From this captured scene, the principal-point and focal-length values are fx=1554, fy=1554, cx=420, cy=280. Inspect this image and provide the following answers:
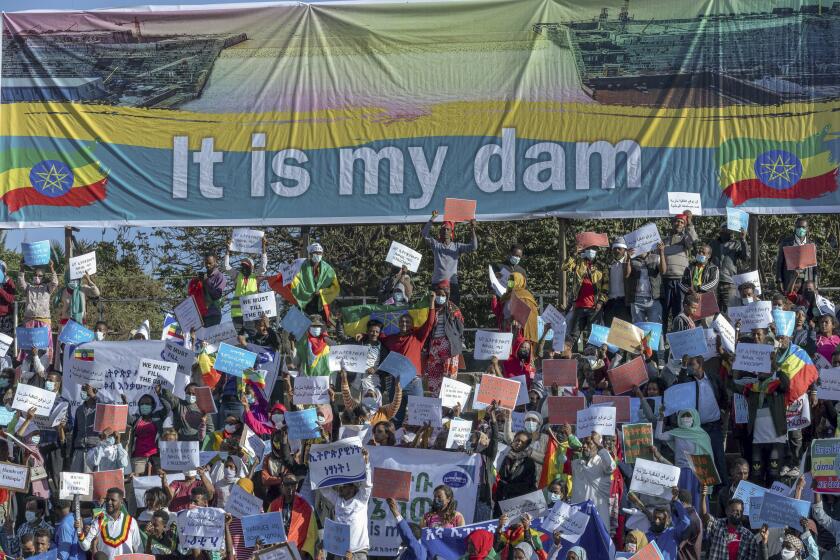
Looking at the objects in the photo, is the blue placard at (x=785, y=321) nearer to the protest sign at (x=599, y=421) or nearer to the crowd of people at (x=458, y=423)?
the crowd of people at (x=458, y=423)

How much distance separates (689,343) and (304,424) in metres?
4.23

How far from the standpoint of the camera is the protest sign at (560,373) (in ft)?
55.8

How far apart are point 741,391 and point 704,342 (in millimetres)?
651

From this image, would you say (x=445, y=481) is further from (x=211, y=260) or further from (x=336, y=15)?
(x=336, y=15)

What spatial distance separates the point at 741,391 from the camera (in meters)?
16.6

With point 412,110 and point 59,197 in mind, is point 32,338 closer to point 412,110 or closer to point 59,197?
point 59,197

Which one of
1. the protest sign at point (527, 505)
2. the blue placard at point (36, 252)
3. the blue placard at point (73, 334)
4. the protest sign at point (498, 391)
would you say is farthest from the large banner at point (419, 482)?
the blue placard at point (36, 252)

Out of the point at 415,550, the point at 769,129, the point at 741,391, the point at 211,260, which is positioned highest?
the point at 769,129

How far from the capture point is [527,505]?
602 inches

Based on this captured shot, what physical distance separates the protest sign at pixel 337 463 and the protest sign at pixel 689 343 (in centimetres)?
386

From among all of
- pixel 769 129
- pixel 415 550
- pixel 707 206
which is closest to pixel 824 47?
pixel 769 129

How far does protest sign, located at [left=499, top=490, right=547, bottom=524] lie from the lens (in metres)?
15.2

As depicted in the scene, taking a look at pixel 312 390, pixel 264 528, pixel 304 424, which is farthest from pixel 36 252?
pixel 264 528

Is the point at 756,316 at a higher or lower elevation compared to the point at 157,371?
higher
